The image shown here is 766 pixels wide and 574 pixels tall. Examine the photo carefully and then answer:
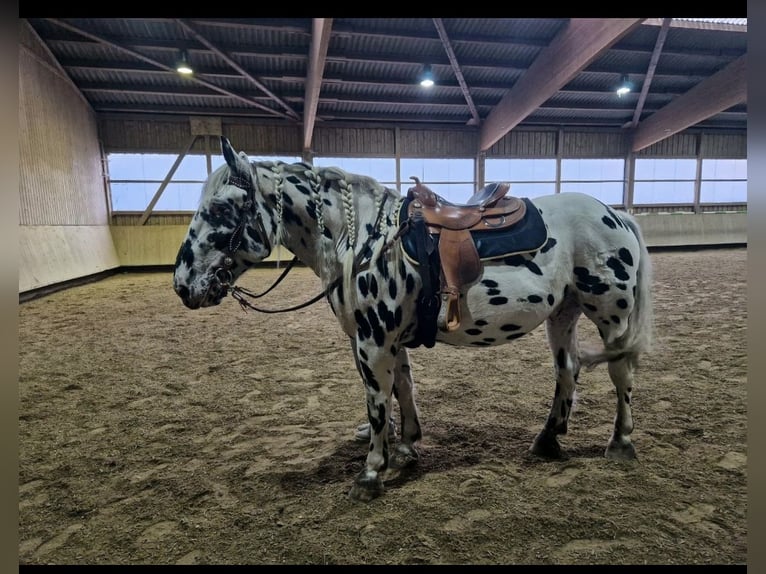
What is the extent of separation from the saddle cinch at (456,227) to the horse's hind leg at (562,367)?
0.65 metres

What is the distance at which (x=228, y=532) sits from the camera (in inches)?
57.8

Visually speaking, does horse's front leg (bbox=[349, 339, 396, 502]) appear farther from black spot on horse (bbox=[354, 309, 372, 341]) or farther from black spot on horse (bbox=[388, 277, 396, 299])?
black spot on horse (bbox=[388, 277, 396, 299])

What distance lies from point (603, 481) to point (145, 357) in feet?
13.1

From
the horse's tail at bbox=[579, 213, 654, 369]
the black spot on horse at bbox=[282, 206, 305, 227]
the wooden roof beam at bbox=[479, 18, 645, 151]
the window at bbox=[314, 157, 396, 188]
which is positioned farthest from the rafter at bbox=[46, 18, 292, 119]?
the horse's tail at bbox=[579, 213, 654, 369]

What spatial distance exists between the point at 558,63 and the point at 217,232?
926cm

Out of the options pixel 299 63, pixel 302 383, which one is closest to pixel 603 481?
pixel 302 383

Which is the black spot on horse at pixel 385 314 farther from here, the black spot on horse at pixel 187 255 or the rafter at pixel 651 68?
the rafter at pixel 651 68

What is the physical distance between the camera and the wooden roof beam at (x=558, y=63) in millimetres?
6855

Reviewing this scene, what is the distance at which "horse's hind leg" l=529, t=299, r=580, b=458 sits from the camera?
200 cm

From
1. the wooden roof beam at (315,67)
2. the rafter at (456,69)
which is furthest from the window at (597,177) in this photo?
the wooden roof beam at (315,67)

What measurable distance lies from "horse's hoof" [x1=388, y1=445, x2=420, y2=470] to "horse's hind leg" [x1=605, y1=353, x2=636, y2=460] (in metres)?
1.00

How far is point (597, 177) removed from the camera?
537 inches

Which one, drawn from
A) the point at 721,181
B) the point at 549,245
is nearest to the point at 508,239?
the point at 549,245
